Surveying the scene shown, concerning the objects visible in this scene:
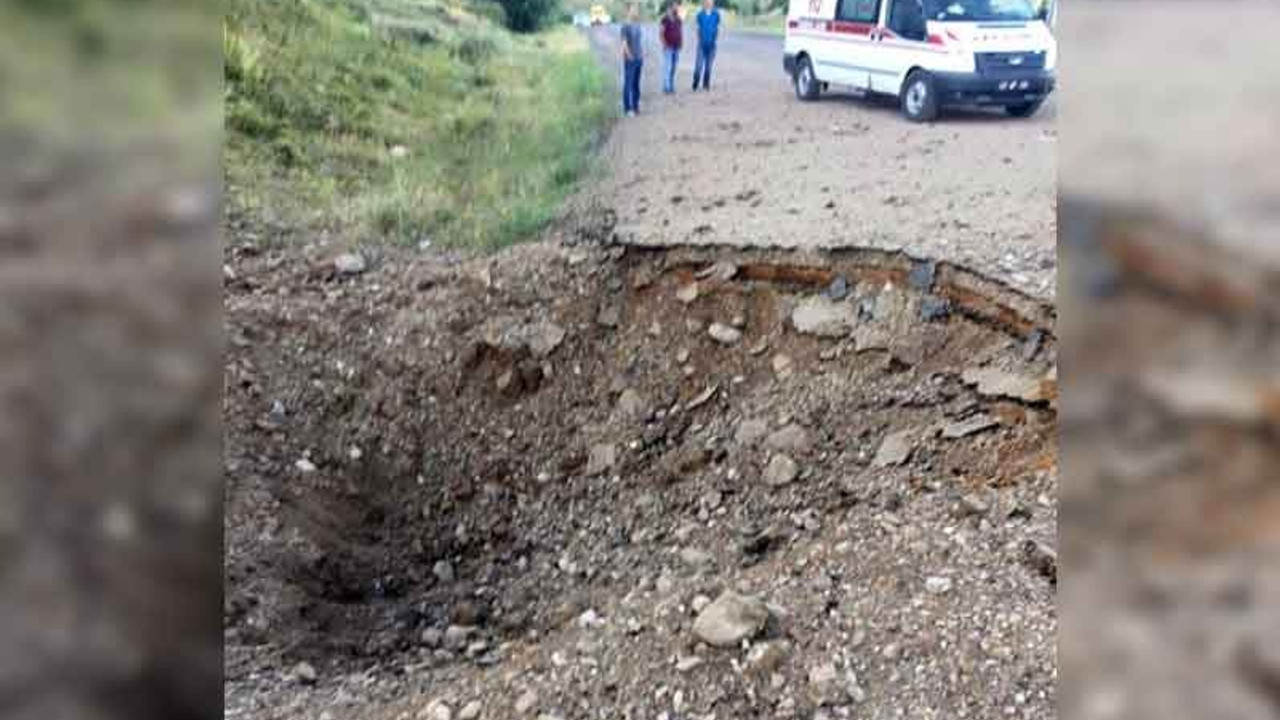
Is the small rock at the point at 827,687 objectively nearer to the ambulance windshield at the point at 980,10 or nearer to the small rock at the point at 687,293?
the small rock at the point at 687,293

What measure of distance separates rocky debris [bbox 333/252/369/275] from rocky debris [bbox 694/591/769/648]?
2.80ft

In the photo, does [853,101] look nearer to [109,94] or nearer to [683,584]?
[683,584]

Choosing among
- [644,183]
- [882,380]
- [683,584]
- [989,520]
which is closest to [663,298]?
[644,183]

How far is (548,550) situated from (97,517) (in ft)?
2.34

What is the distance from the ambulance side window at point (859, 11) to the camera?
1843 mm

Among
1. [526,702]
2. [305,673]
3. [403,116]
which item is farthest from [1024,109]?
[305,673]

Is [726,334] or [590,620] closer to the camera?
[590,620]

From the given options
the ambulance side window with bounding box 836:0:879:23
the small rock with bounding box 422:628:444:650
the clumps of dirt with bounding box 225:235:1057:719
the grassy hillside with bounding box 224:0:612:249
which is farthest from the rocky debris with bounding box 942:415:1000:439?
the small rock with bounding box 422:628:444:650

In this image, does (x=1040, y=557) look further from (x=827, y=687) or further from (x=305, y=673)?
(x=305, y=673)

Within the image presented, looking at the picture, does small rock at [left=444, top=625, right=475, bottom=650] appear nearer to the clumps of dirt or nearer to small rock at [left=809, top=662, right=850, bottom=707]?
the clumps of dirt

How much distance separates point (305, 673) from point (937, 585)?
93 centimetres

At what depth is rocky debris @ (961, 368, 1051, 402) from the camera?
1.92 metres

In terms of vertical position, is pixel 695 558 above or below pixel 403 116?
below

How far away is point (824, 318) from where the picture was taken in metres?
2.02
